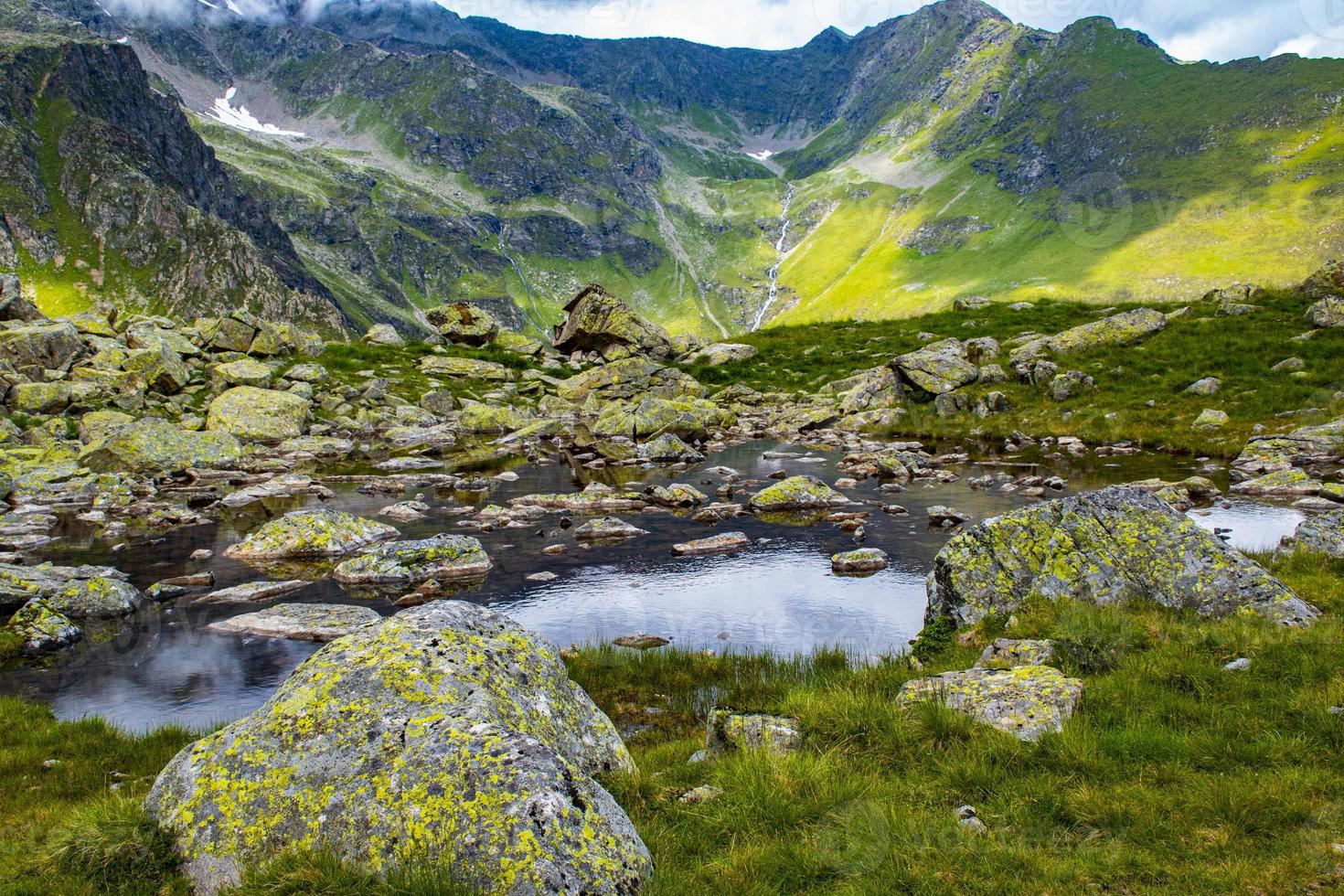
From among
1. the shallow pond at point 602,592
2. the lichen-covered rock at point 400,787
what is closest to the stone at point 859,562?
the shallow pond at point 602,592

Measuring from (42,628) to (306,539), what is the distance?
7.68 meters

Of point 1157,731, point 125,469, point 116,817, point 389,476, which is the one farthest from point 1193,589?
point 125,469

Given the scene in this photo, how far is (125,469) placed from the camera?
35.6m

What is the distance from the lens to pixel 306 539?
22.2m

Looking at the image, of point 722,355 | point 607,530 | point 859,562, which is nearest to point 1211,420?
point 859,562

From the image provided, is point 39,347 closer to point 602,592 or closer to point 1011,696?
point 602,592

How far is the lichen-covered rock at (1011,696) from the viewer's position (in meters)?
7.77

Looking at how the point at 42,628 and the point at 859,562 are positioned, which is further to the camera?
the point at 859,562

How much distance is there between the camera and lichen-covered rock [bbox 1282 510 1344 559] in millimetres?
14242

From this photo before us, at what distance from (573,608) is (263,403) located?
41.9 metres

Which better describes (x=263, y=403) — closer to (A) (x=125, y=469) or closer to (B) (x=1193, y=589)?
(A) (x=125, y=469)

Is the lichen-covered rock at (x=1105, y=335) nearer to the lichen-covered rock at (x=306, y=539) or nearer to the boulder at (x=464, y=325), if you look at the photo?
the lichen-covered rock at (x=306, y=539)

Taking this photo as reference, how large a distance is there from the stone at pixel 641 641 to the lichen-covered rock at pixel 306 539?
11820 millimetres

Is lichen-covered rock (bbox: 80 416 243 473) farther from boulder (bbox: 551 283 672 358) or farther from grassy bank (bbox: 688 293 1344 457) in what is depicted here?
boulder (bbox: 551 283 672 358)
